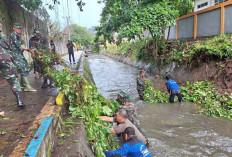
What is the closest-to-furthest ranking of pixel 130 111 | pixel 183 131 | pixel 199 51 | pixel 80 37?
pixel 130 111, pixel 183 131, pixel 199 51, pixel 80 37

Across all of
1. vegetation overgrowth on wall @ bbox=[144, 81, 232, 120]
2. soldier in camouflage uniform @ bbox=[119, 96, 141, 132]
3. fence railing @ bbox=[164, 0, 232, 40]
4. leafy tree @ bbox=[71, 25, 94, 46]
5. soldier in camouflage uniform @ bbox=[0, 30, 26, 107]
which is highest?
leafy tree @ bbox=[71, 25, 94, 46]

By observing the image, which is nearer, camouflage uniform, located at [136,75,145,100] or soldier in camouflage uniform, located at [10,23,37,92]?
soldier in camouflage uniform, located at [10,23,37,92]

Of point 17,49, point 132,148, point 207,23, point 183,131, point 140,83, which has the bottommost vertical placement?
point 183,131

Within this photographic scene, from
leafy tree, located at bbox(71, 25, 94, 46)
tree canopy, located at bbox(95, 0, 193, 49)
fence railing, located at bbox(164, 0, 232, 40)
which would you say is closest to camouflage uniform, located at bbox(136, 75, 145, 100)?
tree canopy, located at bbox(95, 0, 193, 49)

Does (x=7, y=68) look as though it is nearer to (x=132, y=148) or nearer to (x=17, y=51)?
(x=17, y=51)

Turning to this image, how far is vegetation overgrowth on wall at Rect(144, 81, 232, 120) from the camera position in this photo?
6.45m

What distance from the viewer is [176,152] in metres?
4.59

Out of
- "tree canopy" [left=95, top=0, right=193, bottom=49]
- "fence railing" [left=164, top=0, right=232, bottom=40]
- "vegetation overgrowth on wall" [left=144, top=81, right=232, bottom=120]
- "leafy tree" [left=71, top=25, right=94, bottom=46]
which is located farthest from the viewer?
"leafy tree" [left=71, top=25, right=94, bottom=46]

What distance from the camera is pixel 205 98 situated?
7262 millimetres

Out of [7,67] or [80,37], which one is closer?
[7,67]

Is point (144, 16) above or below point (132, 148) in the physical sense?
above

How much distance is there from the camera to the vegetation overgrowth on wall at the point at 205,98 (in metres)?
6.45

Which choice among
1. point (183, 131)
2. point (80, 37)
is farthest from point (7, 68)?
→ point (80, 37)

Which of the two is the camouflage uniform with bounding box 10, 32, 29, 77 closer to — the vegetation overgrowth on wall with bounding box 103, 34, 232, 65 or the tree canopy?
the tree canopy
